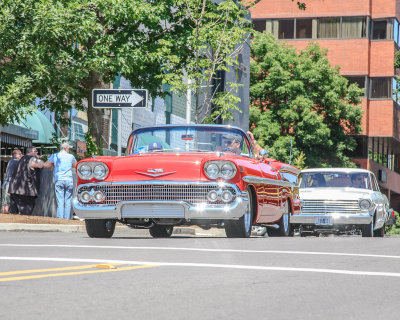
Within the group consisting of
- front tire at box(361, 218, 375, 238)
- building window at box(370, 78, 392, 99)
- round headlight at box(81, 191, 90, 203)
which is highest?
building window at box(370, 78, 392, 99)

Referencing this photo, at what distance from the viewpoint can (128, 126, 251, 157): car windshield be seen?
1395 cm

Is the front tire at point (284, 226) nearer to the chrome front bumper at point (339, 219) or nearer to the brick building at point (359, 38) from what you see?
the chrome front bumper at point (339, 219)

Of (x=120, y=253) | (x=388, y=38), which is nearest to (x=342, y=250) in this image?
(x=120, y=253)

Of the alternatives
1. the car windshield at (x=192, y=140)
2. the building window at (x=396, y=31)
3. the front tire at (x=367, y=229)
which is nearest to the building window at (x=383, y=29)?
the building window at (x=396, y=31)

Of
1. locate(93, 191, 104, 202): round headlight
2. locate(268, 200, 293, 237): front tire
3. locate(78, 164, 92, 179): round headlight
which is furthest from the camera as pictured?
locate(268, 200, 293, 237): front tire

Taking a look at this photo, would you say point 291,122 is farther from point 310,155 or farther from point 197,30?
point 197,30

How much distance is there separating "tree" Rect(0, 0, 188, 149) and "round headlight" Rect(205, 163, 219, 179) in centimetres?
749

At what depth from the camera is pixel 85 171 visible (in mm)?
13180

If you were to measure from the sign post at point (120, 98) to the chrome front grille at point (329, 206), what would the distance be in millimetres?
4353

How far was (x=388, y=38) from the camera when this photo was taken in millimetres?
60062

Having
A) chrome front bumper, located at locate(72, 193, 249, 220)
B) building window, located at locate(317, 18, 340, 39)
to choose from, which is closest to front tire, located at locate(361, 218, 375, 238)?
chrome front bumper, located at locate(72, 193, 249, 220)

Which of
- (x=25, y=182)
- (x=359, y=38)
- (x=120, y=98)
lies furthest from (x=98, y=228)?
(x=359, y=38)

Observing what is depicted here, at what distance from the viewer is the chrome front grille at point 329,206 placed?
64.3 feet

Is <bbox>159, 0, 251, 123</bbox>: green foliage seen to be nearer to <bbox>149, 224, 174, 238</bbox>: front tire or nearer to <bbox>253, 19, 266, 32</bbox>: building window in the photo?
<bbox>149, 224, 174, 238</bbox>: front tire
